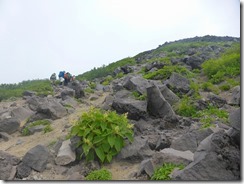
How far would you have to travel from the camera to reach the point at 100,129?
643 centimetres

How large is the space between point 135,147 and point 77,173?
4.42 ft

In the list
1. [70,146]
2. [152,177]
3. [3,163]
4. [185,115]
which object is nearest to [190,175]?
[152,177]

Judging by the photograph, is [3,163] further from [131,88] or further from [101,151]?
[131,88]

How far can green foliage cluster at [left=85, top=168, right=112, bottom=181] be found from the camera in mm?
5641

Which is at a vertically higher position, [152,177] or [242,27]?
[242,27]

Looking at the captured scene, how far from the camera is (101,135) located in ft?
20.7

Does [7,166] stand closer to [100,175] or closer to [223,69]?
[100,175]

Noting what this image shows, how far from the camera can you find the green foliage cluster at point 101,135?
20.6 feet

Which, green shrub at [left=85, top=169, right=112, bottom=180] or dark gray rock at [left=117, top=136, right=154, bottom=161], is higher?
dark gray rock at [left=117, top=136, right=154, bottom=161]

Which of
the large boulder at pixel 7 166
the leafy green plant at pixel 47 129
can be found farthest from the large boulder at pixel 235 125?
the leafy green plant at pixel 47 129

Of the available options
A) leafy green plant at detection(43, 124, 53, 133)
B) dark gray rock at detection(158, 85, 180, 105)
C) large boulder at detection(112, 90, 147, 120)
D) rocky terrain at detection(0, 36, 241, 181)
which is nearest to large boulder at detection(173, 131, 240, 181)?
rocky terrain at detection(0, 36, 241, 181)

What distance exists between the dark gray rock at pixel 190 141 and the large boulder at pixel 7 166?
10.1 ft

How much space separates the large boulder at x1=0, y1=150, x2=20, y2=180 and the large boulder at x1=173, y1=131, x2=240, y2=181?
3.06 m

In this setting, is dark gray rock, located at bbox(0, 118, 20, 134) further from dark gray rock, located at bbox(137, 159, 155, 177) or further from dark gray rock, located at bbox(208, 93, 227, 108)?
dark gray rock, located at bbox(208, 93, 227, 108)
